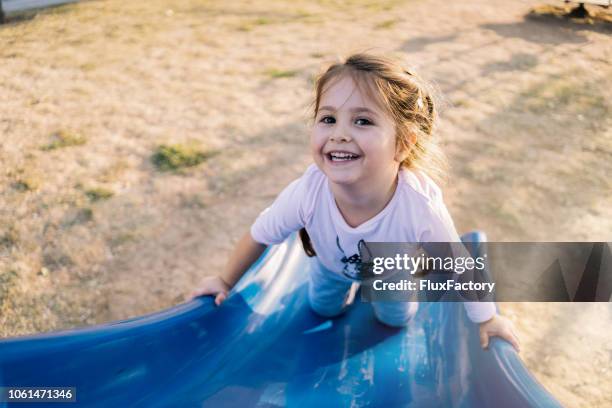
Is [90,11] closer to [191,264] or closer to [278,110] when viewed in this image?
[278,110]

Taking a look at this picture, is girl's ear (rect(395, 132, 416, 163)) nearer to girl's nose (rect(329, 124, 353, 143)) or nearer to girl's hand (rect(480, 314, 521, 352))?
girl's nose (rect(329, 124, 353, 143))

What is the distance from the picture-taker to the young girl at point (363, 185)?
1.09m

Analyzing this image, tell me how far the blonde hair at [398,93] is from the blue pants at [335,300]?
34 cm

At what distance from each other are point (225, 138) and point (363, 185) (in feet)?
4.95

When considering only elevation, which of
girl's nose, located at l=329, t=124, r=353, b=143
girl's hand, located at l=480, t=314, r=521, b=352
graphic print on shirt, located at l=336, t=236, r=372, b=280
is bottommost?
girl's hand, located at l=480, t=314, r=521, b=352

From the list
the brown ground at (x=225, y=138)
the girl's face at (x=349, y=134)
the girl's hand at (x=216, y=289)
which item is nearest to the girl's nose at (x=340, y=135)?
the girl's face at (x=349, y=134)

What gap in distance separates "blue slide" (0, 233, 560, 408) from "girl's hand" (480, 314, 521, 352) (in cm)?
2

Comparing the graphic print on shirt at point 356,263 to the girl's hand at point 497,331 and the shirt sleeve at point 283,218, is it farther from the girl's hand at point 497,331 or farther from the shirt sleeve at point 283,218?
the girl's hand at point 497,331

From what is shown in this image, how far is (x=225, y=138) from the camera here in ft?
8.39

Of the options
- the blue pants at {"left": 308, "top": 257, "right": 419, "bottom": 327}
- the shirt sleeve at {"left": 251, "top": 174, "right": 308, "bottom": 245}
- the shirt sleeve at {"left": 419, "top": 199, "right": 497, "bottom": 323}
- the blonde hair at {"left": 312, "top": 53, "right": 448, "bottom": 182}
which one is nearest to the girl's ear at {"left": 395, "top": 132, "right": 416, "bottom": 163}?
the blonde hair at {"left": 312, "top": 53, "right": 448, "bottom": 182}

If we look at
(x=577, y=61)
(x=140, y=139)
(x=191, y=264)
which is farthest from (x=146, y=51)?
(x=577, y=61)

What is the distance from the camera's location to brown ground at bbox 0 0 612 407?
1.74 metres

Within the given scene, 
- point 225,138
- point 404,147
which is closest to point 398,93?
point 404,147

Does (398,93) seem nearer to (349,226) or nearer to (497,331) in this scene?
(349,226)
